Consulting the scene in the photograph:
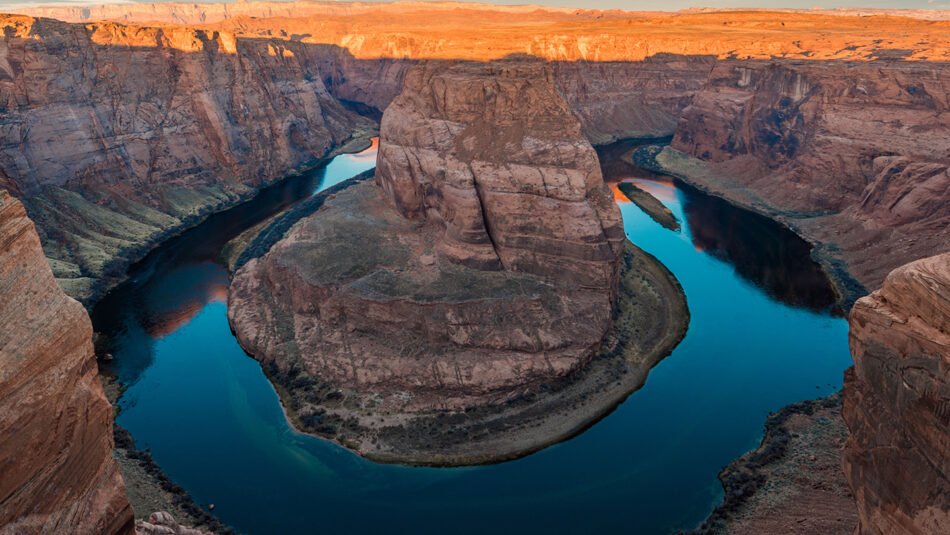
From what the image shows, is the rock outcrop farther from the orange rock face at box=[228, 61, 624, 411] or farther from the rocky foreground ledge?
the orange rock face at box=[228, 61, 624, 411]

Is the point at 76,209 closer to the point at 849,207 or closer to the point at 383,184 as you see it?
the point at 383,184

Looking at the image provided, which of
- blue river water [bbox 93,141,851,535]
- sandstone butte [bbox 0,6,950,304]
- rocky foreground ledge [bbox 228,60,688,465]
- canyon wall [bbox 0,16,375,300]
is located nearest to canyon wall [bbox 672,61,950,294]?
sandstone butte [bbox 0,6,950,304]

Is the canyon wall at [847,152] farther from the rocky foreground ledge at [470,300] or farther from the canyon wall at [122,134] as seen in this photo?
the canyon wall at [122,134]

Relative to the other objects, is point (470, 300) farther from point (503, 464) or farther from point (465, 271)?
point (503, 464)

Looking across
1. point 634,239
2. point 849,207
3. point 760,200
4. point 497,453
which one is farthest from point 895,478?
point 760,200

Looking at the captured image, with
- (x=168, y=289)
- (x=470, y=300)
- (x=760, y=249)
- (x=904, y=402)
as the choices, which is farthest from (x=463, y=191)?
(x=760, y=249)

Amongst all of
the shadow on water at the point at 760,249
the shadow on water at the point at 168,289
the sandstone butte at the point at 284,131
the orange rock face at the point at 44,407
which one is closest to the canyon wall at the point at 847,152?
the sandstone butte at the point at 284,131
